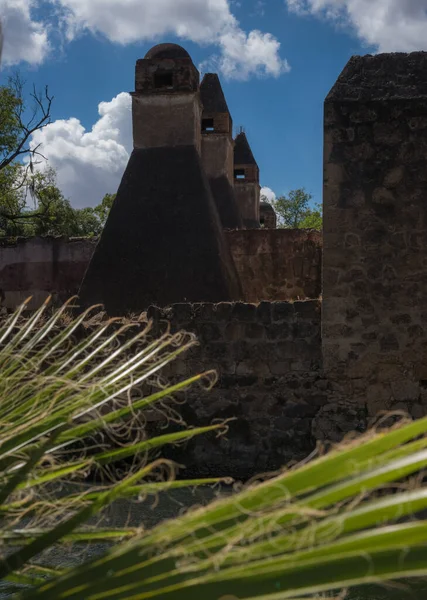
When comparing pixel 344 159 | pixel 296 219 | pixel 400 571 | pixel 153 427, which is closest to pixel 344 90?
pixel 344 159

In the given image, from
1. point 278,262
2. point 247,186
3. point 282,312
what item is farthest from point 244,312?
point 247,186

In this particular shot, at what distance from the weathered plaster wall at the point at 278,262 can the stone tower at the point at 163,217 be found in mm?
766

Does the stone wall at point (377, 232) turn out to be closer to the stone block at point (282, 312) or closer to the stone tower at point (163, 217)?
the stone block at point (282, 312)

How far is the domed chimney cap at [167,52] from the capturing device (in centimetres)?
1366

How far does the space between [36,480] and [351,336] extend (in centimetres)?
576

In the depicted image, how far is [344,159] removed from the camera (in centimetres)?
716

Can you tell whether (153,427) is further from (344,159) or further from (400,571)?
(400,571)

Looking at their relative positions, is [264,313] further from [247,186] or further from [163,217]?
[247,186]

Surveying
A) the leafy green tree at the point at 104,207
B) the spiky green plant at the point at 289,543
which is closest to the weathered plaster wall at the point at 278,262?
the spiky green plant at the point at 289,543

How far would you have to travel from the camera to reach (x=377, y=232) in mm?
7090

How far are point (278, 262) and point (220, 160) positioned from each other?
271 inches

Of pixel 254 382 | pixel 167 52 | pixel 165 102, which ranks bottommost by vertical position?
pixel 254 382

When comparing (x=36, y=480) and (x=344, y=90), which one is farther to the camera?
(x=344, y=90)

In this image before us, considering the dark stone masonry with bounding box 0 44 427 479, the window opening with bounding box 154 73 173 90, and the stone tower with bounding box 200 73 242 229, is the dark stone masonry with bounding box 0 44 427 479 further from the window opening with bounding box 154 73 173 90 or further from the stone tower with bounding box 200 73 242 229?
the stone tower with bounding box 200 73 242 229
